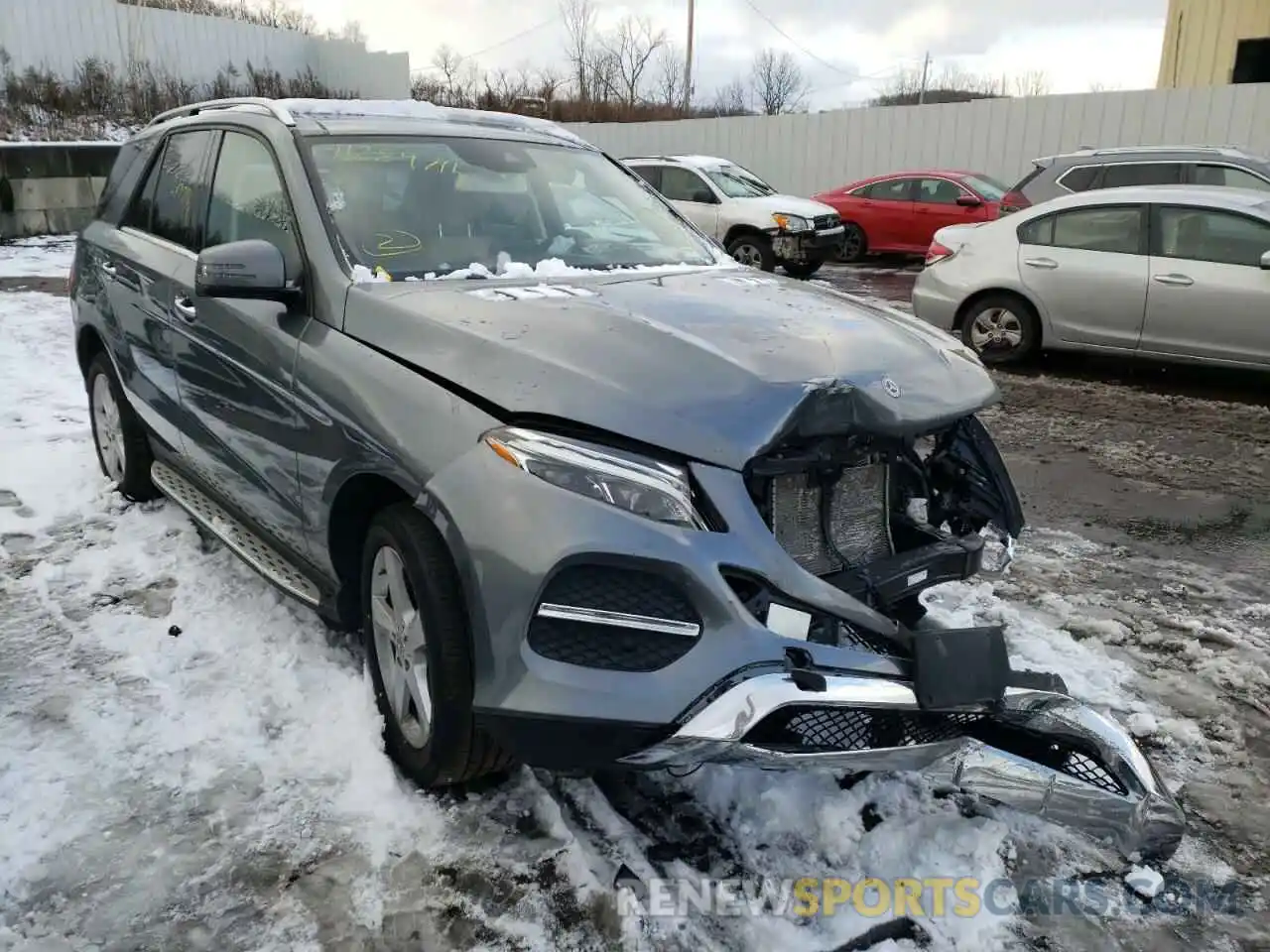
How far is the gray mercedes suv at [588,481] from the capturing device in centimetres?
217

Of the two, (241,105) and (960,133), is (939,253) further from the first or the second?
(960,133)

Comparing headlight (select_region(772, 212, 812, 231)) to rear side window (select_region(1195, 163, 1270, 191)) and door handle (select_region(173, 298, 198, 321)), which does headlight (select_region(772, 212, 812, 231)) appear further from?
door handle (select_region(173, 298, 198, 321))

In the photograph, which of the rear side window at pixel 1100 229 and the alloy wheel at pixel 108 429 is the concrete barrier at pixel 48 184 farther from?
the rear side window at pixel 1100 229

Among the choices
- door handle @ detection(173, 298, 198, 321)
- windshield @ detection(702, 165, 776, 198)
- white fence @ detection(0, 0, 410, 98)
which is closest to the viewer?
door handle @ detection(173, 298, 198, 321)

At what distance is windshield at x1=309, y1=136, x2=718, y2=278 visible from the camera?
3.21 meters

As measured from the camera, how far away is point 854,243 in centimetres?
1678

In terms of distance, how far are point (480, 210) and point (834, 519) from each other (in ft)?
5.75

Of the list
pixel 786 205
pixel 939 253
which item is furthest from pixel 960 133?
pixel 939 253

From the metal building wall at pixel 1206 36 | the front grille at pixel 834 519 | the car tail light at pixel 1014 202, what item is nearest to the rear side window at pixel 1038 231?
the car tail light at pixel 1014 202

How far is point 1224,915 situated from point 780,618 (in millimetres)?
1344

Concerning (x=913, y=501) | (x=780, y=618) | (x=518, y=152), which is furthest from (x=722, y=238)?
(x=780, y=618)

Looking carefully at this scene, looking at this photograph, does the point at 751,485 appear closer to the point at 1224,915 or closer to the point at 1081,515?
the point at 1224,915

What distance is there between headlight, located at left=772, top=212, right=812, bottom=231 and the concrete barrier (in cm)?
1044

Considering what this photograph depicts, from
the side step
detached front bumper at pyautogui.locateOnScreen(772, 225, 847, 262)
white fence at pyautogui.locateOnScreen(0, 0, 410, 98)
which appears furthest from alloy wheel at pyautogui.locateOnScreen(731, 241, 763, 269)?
white fence at pyautogui.locateOnScreen(0, 0, 410, 98)
